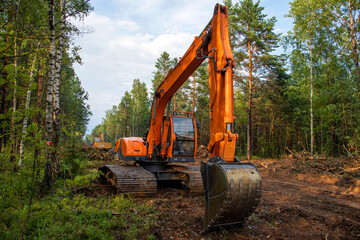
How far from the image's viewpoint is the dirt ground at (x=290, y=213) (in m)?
4.18

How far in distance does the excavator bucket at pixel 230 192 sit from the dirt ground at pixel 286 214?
40cm

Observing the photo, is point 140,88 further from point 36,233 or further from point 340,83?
point 36,233

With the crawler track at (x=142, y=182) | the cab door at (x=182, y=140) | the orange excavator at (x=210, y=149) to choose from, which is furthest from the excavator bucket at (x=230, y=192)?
the cab door at (x=182, y=140)

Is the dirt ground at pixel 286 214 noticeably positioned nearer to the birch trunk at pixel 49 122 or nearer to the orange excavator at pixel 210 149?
the orange excavator at pixel 210 149

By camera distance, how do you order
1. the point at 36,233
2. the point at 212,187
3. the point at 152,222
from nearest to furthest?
the point at 36,233 < the point at 212,187 < the point at 152,222

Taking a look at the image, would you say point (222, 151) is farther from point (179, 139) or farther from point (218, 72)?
point (179, 139)

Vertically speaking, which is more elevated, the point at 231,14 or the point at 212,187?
the point at 231,14

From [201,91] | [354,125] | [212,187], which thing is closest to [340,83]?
[354,125]

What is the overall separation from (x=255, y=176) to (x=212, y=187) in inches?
28.4

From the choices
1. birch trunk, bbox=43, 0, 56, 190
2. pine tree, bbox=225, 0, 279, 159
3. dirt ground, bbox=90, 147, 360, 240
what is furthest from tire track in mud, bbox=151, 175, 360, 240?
pine tree, bbox=225, 0, 279, 159

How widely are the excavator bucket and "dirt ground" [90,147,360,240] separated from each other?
1.30 ft

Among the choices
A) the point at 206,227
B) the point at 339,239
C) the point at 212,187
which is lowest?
the point at 339,239

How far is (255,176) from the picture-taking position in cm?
375

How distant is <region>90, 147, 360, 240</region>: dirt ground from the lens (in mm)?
4176
